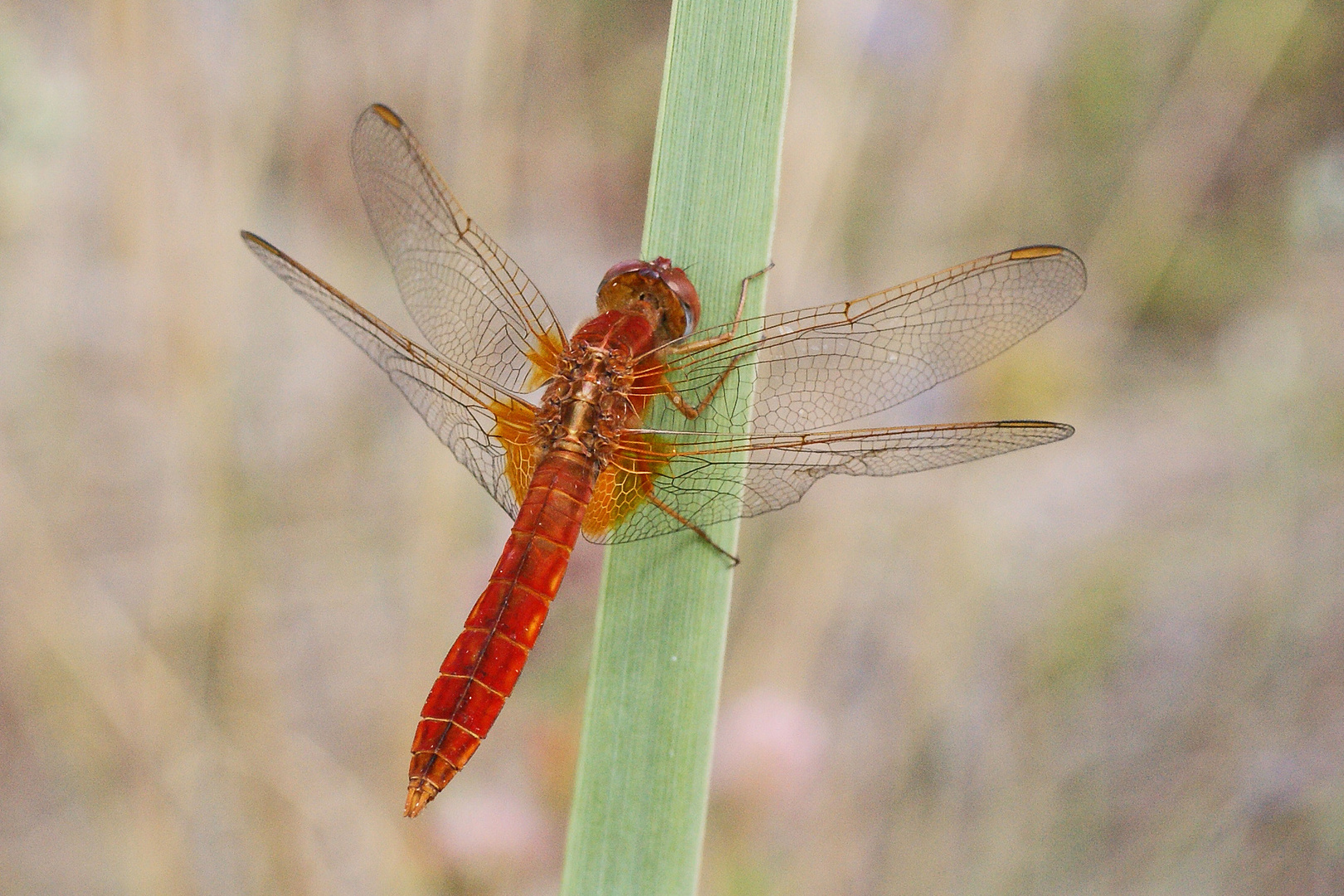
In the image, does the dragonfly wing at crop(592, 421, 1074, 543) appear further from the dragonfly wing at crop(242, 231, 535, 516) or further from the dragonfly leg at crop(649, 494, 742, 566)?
the dragonfly wing at crop(242, 231, 535, 516)

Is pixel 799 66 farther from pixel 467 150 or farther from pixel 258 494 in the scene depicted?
pixel 258 494

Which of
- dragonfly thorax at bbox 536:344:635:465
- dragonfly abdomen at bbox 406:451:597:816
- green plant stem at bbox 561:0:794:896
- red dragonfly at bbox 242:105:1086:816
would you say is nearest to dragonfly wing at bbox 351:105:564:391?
red dragonfly at bbox 242:105:1086:816

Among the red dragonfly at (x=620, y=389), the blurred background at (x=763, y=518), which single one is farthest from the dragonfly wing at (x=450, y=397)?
the blurred background at (x=763, y=518)

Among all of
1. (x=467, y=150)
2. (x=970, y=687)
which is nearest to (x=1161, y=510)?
(x=970, y=687)

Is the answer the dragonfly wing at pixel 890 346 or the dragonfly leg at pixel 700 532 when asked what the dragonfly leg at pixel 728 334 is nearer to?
the dragonfly wing at pixel 890 346

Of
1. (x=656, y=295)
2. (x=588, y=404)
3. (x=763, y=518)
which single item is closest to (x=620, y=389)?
(x=588, y=404)
